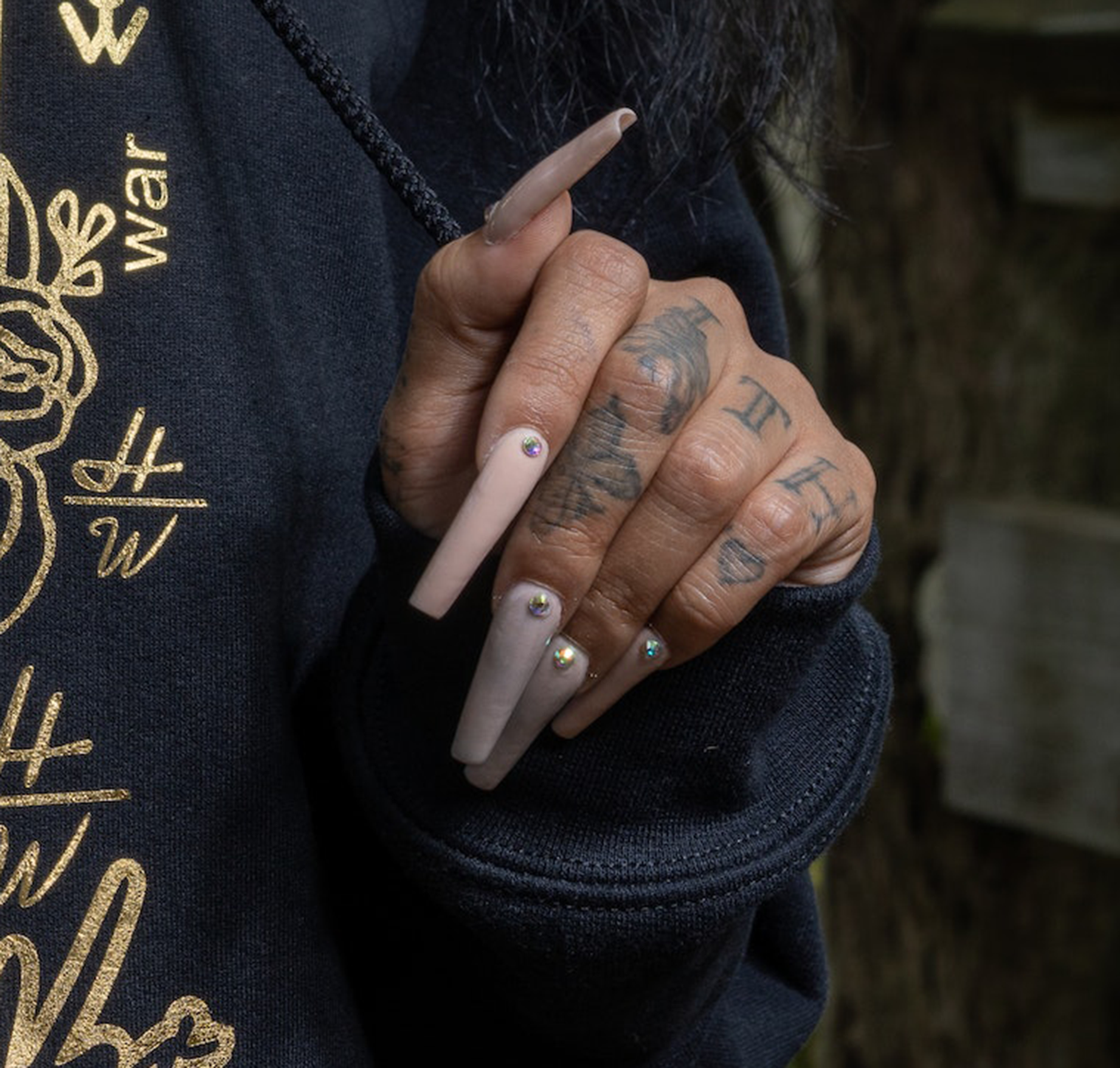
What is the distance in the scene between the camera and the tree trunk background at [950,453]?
147 cm

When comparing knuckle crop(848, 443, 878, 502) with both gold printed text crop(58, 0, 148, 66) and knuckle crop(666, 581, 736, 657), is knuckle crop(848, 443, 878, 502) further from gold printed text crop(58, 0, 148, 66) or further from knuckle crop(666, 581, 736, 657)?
gold printed text crop(58, 0, 148, 66)

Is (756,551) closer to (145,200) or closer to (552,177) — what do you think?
(552,177)

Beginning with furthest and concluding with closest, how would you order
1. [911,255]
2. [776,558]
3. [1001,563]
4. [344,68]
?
[911,255], [1001,563], [344,68], [776,558]

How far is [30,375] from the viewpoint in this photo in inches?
18.3

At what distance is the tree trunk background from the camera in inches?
58.1

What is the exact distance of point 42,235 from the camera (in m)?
0.47

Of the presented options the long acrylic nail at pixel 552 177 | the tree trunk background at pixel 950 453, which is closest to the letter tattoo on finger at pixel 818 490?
the long acrylic nail at pixel 552 177

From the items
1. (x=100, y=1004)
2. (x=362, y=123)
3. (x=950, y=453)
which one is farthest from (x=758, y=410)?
(x=950, y=453)

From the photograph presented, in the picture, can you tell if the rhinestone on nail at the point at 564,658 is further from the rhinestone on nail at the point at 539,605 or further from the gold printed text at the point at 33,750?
the gold printed text at the point at 33,750

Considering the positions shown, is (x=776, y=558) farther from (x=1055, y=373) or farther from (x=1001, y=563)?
(x=1055, y=373)

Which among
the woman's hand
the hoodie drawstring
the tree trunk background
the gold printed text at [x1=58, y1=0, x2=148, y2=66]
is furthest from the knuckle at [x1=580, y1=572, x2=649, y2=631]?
the tree trunk background

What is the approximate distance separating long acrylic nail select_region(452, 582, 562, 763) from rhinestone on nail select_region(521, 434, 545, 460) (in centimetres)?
3

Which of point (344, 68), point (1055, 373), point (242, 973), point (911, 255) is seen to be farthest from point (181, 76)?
point (1055, 373)

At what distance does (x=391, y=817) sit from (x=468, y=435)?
14cm
